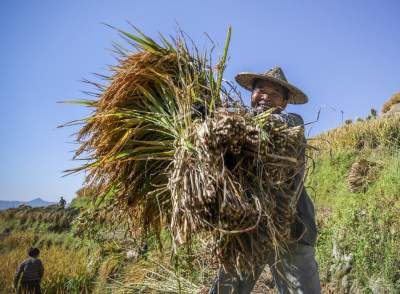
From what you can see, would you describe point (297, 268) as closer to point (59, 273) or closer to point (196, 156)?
point (196, 156)

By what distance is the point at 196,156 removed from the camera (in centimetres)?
123

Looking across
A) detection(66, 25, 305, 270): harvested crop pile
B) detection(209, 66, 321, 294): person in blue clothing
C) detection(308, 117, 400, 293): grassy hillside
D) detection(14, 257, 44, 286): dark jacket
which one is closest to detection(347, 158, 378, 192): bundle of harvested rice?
detection(308, 117, 400, 293): grassy hillside

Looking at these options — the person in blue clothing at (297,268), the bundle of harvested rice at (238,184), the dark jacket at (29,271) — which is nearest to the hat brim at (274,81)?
the person in blue clothing at (297,268)

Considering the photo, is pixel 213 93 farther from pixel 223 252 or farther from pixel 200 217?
pixel 223 252

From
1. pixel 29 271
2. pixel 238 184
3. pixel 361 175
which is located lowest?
pixel 29 271

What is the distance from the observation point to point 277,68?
227cm

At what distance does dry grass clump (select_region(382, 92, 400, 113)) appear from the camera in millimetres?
15086

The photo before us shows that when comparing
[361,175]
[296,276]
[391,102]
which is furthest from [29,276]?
[391,102]

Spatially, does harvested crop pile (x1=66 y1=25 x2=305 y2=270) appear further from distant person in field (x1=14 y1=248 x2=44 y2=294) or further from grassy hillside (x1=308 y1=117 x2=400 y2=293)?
distant person in field (x1=14 y1=248 x2=44 y2=294)

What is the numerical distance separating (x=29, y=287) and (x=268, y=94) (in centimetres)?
646

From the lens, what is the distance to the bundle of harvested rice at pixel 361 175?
5102 mm

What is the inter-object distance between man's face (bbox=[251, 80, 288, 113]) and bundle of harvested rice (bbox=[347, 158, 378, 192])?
12.7 ft

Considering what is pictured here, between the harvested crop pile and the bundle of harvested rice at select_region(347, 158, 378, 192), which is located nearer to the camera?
the harvested crop pile

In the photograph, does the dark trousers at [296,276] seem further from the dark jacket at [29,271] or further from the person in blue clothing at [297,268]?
the dark jacket at [29,271]
